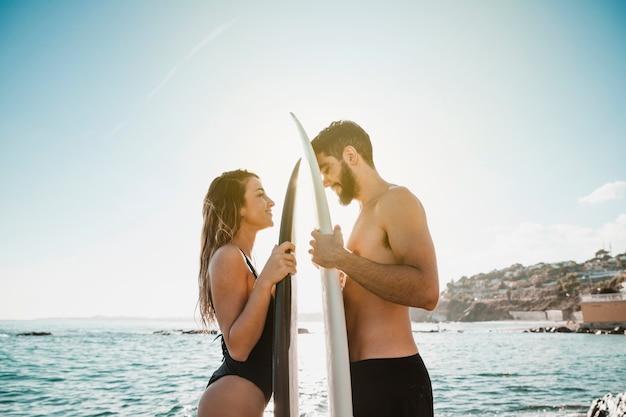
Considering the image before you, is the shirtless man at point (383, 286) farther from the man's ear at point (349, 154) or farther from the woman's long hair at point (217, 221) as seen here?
the woman's long hair at point (217, 221)

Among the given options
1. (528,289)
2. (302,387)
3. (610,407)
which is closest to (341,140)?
(610,407)

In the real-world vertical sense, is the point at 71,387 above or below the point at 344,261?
below

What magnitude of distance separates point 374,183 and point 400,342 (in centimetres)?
103

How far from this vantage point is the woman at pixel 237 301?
2.07m

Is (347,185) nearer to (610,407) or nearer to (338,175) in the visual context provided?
(338,175)

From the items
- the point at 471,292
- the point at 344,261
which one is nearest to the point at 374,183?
the point at 344,261

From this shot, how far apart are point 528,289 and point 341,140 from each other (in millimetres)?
138611

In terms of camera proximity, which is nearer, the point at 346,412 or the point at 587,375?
the point at 346,412

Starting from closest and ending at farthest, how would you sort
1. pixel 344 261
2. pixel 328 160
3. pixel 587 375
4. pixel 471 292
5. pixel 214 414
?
1. pixel 214 414
2. pixel 344 261
3. pixel 328 160
4. pixel 587 375
5. pixel 471 292

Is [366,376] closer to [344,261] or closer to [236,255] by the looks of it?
[344,261]

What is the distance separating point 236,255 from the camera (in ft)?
7.55

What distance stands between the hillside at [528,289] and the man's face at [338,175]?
4265 inches

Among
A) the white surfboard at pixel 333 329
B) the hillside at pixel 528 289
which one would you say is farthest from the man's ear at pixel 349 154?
the hillside at pixel 528 289

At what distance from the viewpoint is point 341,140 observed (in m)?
2.79
